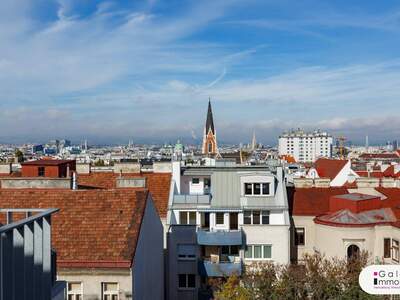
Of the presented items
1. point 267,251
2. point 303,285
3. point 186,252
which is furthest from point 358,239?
point 186,252

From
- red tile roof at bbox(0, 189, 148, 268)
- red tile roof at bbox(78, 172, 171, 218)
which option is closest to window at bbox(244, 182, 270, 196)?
red tile roof at bbox(78, 172, 171, 218)

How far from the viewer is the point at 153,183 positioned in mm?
39438

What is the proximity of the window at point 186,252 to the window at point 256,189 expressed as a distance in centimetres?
549

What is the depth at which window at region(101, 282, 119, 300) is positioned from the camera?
21.1m

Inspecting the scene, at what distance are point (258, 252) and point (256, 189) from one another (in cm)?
439

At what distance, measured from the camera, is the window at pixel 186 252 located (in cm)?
3541

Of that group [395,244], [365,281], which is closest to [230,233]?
[395,244]

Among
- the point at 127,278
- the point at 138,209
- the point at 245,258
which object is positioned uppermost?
the point at 138,209

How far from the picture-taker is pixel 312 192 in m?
39.3

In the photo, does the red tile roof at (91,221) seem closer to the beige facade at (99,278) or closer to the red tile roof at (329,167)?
the beige facade at (99,278)

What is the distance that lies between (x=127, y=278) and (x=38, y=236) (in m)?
10.1

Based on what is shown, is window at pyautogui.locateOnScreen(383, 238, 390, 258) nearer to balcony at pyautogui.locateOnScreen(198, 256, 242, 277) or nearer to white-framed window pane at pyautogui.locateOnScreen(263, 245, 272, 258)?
white-framed window pane at pyautogui.locateOnScreen(263, 245, 272, 258)

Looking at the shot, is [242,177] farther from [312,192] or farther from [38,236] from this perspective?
[38,236]

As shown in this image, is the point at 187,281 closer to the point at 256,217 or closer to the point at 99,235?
the point at 256,217
